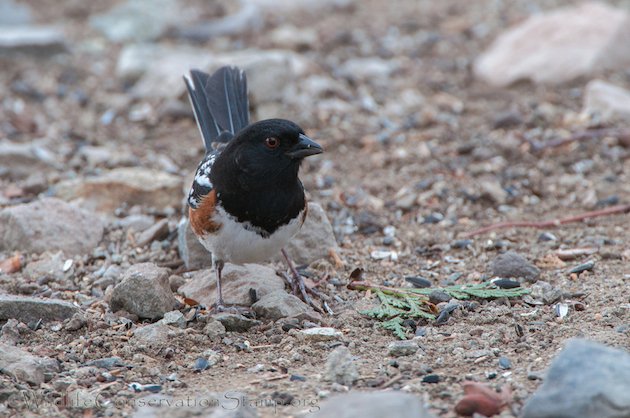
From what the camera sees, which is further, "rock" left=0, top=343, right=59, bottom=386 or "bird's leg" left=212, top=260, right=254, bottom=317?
"bird's leg" left=212, top=260, right=254, bottom=317

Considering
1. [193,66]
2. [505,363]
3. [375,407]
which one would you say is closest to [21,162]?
[193,66]

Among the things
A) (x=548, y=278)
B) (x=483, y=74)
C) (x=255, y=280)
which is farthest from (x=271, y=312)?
(x=483, y=74)

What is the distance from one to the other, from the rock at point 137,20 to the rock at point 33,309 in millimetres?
4503

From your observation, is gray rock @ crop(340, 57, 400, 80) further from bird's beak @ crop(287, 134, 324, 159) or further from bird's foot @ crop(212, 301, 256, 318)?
bird's foot @ crop(212, 301, 256, 318)

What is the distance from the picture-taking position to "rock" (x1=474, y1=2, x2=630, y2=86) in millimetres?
6883

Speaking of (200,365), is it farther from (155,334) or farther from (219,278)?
(219,278)

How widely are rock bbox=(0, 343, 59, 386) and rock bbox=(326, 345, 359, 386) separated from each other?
3.49 ft

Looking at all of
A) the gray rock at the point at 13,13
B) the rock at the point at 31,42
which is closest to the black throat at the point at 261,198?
the rock at the point at 31,42

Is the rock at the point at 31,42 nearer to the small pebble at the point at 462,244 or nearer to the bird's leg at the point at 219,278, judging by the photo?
the bird's leg at the point at 219,278

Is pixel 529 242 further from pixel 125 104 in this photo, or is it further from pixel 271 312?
pixel 125 104

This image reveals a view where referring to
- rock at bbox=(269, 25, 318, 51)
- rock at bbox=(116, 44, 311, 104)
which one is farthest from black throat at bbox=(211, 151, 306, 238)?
rock at bbox=(269, 25, 318, 51)

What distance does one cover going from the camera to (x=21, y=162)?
570cm

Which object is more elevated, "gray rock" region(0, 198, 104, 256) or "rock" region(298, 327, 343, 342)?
"gray rock" region(0, 198, 104, 256)

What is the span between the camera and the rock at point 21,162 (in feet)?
18.5
